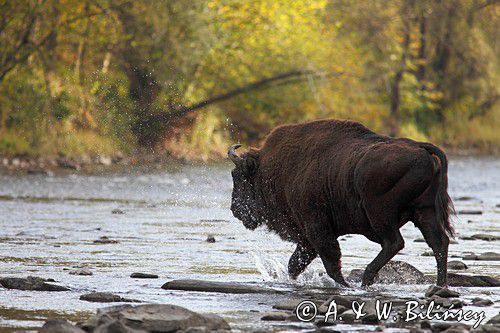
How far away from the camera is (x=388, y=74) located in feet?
156

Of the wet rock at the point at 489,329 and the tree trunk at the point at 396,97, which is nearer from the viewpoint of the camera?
the wet rock at the point at 489,329

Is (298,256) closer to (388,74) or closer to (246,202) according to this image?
(246,202)

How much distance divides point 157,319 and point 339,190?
367 cm

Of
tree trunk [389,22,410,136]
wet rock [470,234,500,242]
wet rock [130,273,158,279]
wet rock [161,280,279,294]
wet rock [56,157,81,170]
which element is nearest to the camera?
wet rock [161,280,279,294]

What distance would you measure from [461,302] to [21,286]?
3568 millimetres

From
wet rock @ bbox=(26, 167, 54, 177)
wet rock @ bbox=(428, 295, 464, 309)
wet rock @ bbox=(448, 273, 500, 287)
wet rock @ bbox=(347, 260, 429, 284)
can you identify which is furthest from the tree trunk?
wet rock @ bbox=(428, 295, 464, 309)

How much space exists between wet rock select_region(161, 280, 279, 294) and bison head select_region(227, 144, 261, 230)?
235 cm

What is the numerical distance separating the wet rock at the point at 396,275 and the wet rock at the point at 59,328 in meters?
4.29

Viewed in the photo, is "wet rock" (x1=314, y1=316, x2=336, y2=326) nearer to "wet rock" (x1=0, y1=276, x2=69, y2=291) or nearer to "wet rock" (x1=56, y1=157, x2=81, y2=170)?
"wet rock" (x1=0, y1=276, x2=69, y2=291)

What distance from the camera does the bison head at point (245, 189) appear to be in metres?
12.0

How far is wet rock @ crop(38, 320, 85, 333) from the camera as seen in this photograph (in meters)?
7.03

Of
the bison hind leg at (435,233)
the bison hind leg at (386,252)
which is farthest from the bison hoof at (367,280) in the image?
the bison hind leg at (435,233)

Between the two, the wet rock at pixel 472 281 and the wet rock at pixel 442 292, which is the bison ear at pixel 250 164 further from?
the wet rock at pixel 442 292

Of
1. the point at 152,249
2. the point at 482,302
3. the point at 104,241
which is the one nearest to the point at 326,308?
the point at 482,302
